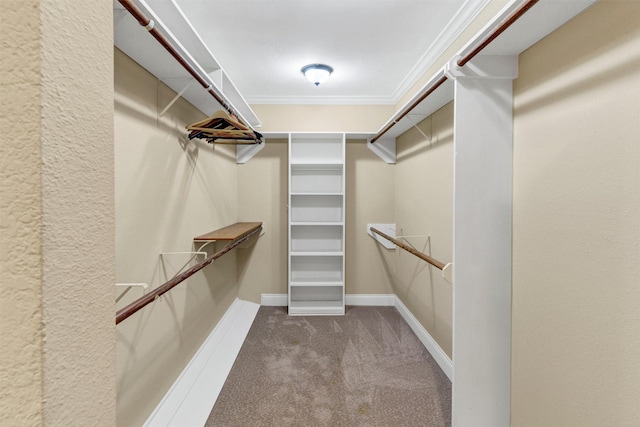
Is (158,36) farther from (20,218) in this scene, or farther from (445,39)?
(445,39)

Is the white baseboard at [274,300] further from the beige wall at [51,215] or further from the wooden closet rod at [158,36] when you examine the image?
the beige wall at [51,215]

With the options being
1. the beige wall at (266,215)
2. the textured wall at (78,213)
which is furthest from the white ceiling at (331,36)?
the textured wall at (78,213)

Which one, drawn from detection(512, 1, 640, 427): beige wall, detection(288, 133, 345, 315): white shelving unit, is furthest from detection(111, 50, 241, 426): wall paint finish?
detection(512, 1, 640, 427): beige wall

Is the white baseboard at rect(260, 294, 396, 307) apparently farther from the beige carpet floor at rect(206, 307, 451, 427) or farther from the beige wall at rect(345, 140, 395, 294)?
the beige carpet floor at rect(206, 307, 451, 427)

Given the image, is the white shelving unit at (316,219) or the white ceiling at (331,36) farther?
the white shelving unit at (316,219)

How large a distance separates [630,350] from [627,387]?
11 cm

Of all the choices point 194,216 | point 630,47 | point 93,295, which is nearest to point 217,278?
point 194,216

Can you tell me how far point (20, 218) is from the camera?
359 mm

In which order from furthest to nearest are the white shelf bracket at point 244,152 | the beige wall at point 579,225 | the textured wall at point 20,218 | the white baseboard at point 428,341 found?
1. the white shelf bracket at point 244,152
2. the white baseboard at point 428,341
3. the beige wall at point 579,225
4. the textured wall at point 20,218

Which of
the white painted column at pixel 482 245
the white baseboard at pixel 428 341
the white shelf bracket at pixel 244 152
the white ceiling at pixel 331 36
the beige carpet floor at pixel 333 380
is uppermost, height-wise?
the white ceiling at pixel 331 36

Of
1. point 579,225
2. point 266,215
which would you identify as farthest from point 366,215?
point 579,225

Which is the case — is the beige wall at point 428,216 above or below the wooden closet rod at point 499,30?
below

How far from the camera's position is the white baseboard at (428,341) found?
6.46ft

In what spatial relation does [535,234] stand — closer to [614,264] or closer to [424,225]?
[614,264]
